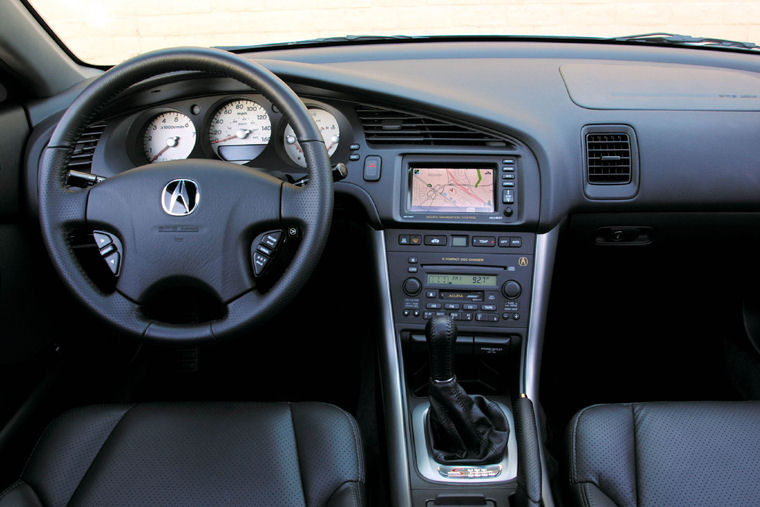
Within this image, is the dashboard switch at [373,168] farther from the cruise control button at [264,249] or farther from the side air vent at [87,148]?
the side air vent at [87,148]

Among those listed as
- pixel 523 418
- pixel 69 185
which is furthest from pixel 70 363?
pixel 523 418

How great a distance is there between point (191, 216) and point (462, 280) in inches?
26.5

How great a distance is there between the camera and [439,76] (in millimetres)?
1479

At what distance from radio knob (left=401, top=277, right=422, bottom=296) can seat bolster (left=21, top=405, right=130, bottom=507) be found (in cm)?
70

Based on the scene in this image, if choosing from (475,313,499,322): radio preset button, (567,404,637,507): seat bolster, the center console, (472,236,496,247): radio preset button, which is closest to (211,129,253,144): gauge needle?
the center console

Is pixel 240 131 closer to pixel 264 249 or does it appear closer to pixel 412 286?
pixel 264 249

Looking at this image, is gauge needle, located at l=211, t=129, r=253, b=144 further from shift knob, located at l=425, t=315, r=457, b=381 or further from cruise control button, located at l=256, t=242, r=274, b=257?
shift knob, located at l=425, t=315, r=457, b=381

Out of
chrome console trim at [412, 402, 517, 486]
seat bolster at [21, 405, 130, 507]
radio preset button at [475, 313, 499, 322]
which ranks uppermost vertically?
radio preset button at [475, 313, 499, 322]

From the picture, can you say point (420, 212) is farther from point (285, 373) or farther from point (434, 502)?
point (285, 373)

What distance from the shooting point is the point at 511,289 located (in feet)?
4.56

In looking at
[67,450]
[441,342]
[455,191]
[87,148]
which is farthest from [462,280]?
[87,148]

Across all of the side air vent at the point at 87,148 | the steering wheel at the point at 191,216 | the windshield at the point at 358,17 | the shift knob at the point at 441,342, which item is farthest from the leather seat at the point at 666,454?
the windshield at the point at 358,17

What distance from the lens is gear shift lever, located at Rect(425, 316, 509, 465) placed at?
114cm

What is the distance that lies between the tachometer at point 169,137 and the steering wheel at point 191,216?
343 mm
